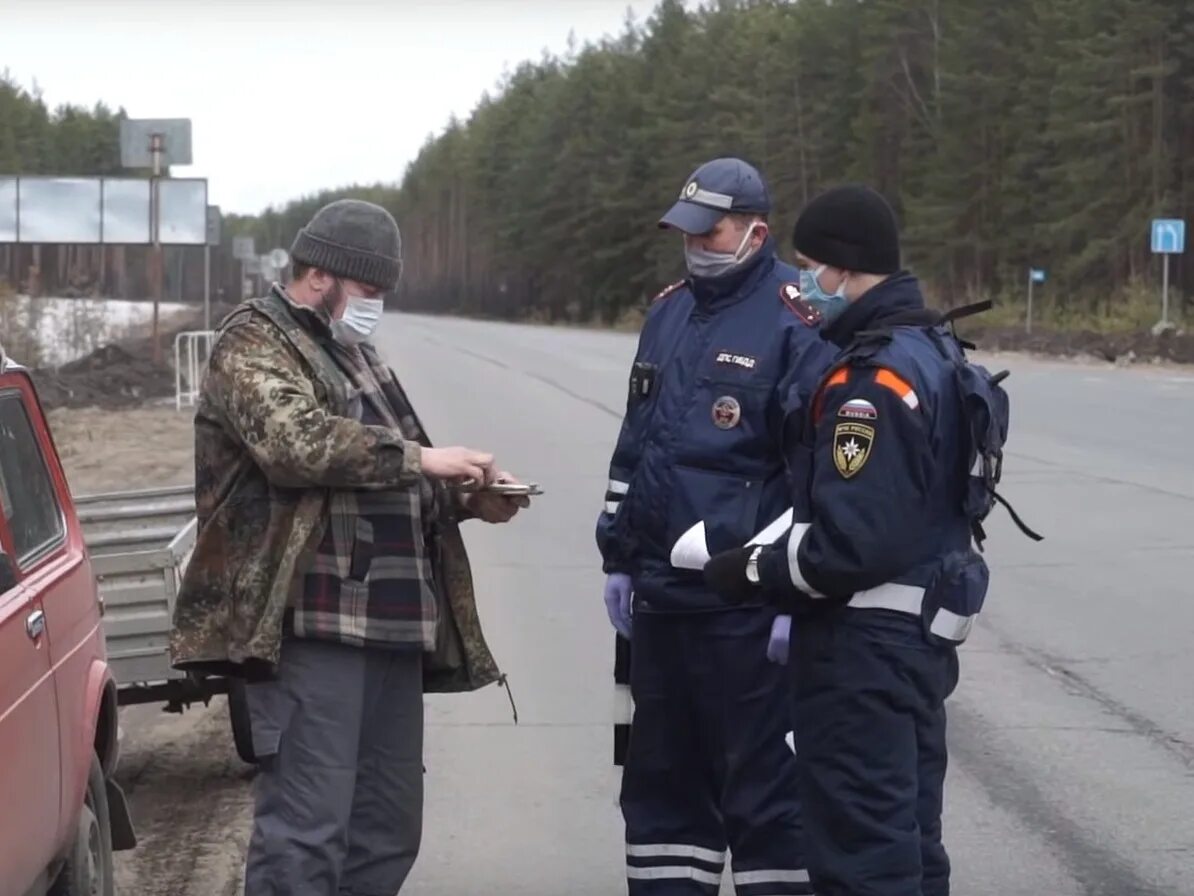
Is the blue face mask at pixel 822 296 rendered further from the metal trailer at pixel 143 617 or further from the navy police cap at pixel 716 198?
the metal trailer at pixel 143 617

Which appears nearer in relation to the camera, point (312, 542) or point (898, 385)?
point (898, 385)

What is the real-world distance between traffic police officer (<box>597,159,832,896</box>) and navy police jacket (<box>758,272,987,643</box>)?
0.32 metres

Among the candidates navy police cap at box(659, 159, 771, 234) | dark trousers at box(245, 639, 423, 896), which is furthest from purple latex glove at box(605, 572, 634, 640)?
navy police cap at box(659, 159, 771, 234)

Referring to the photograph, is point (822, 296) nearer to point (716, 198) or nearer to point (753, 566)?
point (716, 198)

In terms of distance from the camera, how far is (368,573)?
436 centimetres

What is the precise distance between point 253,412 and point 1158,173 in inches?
2156

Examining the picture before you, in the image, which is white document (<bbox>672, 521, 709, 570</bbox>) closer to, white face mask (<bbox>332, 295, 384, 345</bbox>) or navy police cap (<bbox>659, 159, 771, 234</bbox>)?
navy police cap (<bbox>659, 159, 771, 234</bbox>)

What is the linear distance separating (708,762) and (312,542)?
120cm

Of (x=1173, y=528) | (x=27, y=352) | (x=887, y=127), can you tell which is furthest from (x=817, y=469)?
(x=887, y=127)

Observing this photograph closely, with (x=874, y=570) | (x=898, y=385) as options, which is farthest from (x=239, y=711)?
(x=898, y=385)

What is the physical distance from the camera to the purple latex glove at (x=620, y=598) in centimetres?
478

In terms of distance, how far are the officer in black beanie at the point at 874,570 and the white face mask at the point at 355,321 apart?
106 cm

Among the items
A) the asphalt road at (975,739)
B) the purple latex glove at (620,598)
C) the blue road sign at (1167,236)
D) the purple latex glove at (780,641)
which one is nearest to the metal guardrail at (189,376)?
the asphalt road at (975,739)

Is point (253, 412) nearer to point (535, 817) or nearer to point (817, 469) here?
point (817, 469)
